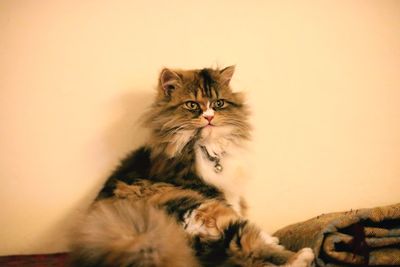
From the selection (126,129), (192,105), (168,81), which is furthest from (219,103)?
(126,129)

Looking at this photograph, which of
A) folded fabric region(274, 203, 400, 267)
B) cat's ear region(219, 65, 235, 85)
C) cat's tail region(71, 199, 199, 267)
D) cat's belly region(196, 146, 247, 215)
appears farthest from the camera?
cat's ear region(219, 65, 235, 85)

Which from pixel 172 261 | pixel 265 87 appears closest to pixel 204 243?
pixel 172 261

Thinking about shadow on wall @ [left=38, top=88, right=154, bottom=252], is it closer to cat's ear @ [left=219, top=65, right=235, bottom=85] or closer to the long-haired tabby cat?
the long-haired tabby cat

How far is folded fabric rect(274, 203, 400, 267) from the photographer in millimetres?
1084

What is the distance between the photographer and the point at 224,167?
52.7 inches

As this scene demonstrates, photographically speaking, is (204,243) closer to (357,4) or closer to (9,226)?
(9,226)

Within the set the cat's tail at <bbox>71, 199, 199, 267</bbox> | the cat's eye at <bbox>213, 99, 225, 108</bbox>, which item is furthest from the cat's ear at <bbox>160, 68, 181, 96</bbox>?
the cat's tail at <bbox>71, 199, 199, 267</bbox>

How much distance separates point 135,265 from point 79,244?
7.5 inches

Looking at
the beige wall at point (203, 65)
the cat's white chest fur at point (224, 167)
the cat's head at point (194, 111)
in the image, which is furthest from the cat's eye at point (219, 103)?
the beige wall at point (203, 65)

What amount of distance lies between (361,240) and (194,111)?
29.1 inches

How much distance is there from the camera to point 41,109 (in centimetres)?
154

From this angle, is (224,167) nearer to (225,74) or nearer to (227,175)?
(227,175)

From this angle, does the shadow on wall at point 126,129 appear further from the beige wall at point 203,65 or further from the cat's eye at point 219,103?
the cat's eye at point 219,103

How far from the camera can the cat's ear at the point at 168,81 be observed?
1.37 meters
